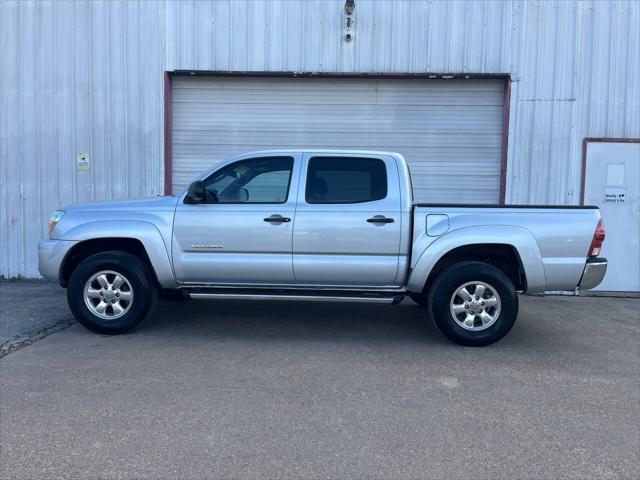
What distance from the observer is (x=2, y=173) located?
10.2m

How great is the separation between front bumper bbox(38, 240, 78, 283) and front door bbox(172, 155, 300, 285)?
46.7 inches

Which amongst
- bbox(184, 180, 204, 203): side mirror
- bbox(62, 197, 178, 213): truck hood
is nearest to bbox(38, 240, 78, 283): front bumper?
bbox(62, 197, 178, 213): truck hood

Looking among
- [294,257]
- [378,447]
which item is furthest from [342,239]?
[378,447]

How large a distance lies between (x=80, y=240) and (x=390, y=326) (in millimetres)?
3594

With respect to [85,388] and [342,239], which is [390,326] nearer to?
[342,239]

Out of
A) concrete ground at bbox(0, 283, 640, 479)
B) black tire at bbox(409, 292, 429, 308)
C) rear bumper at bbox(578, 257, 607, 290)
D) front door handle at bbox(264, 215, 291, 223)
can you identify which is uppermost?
front door handle at bbox(264, 215, 291, 223)

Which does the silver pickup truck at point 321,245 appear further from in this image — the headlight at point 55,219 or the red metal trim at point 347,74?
the red metal trim at point 347,74

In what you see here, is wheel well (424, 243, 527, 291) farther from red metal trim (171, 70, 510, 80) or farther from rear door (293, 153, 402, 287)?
red metal trim (171, 70, 510, 80)

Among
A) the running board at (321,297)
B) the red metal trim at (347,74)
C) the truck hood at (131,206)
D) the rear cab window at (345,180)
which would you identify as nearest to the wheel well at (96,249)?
the truck hood at (131,206)

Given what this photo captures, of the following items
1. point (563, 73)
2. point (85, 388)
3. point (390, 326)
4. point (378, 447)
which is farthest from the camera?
point (563, 73)

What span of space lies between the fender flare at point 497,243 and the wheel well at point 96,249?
2979 millimetres

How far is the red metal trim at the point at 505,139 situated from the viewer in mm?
9844

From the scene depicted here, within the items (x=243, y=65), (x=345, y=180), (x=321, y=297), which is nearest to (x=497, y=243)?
(x=345, y=180)

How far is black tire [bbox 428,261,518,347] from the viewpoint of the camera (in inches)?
237
